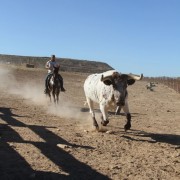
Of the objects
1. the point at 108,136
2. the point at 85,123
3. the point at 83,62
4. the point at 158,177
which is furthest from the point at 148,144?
the point at 83,62

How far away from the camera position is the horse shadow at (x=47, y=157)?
6742 millimetres

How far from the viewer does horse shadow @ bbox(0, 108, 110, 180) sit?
674cm

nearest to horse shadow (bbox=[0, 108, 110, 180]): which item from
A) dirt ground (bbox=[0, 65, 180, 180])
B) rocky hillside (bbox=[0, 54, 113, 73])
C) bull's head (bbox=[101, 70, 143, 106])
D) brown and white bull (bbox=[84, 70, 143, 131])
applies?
dirt ground (bbox=[0, 65, 180, 180])

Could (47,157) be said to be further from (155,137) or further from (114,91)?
(155,137)

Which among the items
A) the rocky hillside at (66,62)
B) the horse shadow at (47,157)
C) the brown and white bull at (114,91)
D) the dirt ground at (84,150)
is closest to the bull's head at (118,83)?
the brown and white bull at (114,91)

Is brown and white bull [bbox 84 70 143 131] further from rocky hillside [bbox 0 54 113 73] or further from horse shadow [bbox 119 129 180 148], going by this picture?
rocky hillside [bbox 0 54 113 73]

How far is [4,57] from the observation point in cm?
10919

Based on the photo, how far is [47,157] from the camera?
7.92m

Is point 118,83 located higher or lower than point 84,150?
higher

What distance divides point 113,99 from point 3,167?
448 centimetres

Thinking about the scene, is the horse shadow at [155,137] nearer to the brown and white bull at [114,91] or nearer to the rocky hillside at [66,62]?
the brown and white bull at [114,91]

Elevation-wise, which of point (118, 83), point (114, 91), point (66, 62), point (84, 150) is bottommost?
point (84, 150)

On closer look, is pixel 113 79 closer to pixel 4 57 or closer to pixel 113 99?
pixel 113 99

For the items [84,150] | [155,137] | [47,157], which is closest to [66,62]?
[155,137]
